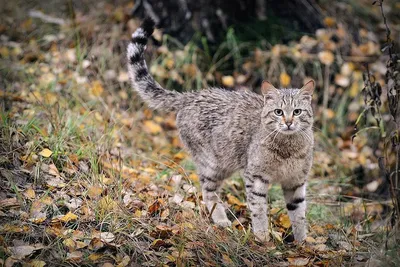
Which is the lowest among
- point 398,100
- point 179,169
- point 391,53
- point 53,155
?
point 179,169

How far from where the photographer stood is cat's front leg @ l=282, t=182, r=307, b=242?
4492 mm

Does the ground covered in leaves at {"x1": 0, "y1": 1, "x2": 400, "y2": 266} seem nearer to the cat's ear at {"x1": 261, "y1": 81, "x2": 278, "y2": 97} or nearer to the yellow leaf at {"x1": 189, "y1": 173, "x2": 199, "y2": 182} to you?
the yellow leaf at {"x1": 189, "y1": 173, "x2": 199, "y2": 182}

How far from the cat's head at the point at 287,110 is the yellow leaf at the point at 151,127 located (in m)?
2.48

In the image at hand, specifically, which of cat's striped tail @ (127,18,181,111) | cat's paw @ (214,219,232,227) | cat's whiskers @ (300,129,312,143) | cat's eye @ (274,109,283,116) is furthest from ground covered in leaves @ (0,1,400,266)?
cat's eye @ (274,109,283,116)

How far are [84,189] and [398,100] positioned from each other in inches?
108

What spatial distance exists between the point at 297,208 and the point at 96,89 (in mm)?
3151

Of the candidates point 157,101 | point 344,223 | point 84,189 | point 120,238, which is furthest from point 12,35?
point 344,223

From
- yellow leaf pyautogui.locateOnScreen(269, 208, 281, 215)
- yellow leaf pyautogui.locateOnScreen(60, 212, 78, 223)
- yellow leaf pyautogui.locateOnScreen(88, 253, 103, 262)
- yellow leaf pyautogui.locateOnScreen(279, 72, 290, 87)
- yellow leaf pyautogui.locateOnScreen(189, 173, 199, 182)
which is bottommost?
yellow leaf pyautogui.locateOnScreen(269, 208, 281, 215)

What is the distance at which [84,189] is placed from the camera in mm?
4441

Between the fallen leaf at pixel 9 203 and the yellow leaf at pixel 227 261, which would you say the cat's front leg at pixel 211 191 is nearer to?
the yellow leaf at pixel 227 261

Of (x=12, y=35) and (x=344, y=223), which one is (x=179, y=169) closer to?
(x=344, y=223)

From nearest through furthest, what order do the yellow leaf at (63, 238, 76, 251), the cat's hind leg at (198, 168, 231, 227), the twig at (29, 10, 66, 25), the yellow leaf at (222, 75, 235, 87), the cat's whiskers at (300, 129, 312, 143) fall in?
the yellow leaf at (63, 238, 76, 251) < the cat's whiskers at (300, 129, 312, 143) < the cat's hind leg at (198, 168, 231, 227) < the yellow leaf at (222, 75, 235, 87) < the twig at (29, 10, 66, 25)

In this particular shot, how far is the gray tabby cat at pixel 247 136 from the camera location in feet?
14.3

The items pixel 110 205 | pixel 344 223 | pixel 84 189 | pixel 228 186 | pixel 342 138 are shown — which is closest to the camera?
pixel 110 205
